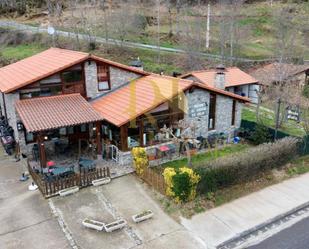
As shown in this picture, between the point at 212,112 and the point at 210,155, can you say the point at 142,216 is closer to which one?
the point at 210,155

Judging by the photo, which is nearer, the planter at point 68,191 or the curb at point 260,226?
the curb at point 260,226

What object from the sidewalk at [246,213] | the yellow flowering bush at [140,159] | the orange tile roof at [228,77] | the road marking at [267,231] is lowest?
the road marking at [267,231]

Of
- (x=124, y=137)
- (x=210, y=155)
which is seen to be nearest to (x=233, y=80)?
(x=210, y=155)

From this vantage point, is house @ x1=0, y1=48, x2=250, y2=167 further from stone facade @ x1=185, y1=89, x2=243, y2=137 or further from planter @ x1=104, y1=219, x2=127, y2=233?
planter @ x1=104, y1=219, x2=127, y2=233

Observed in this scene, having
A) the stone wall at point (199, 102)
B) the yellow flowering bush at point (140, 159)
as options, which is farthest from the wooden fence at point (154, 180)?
the stone wall at point (199, 102)

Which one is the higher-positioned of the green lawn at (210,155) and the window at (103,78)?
the window at (103,78)

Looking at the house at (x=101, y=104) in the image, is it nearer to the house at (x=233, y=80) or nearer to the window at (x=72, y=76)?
the window at (x=72, y=76)

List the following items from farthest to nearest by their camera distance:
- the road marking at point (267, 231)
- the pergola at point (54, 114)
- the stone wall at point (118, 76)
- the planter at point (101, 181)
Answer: the stone wall at point (118, 76) < the pergola at point (54, 114) < the planter at point (101, 181) < the road marking at point (267, 231)

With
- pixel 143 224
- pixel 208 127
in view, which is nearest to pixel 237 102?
pixel 208 127
